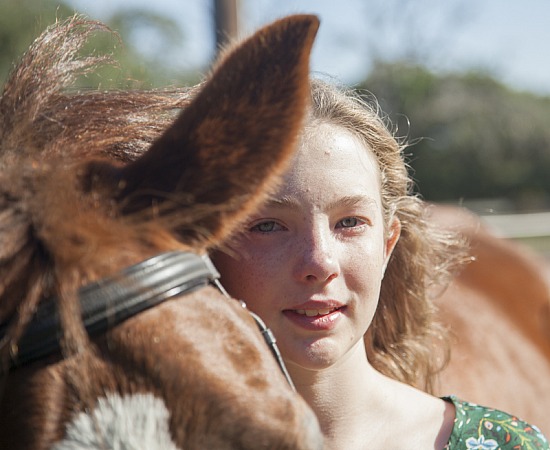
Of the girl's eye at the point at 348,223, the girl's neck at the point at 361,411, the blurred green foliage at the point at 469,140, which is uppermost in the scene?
the girl's eye at the point at 348,223

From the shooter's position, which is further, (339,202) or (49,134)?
(339,202)

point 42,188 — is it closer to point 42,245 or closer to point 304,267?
point 42,245

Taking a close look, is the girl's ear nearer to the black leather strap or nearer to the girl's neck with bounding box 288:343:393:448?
the girl's neck with bounding box 288:343:393:448

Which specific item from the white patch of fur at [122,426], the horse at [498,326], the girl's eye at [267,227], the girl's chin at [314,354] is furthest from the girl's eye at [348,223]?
the horse at [498,326]

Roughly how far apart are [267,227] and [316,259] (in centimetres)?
13

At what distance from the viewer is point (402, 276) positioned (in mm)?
2133

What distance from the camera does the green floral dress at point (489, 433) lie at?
1785 millimetres

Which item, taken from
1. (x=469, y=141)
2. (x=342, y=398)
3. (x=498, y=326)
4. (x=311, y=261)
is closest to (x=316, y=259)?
(x=311, y=261)

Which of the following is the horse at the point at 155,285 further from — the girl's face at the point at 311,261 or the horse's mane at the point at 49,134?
the girl's face at the point at 311,261

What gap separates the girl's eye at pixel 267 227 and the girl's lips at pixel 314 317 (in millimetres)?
161

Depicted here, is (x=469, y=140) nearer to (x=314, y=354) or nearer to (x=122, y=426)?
(x=314, y=354)

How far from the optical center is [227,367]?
3.36 feet

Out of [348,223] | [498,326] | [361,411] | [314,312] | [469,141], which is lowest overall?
[469,141]

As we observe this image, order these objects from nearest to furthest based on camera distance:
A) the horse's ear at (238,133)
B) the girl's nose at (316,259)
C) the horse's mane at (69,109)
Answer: the horse's ear at (238,133) → the horse's mane at (69,109) → the girl's nose at (316,259)
